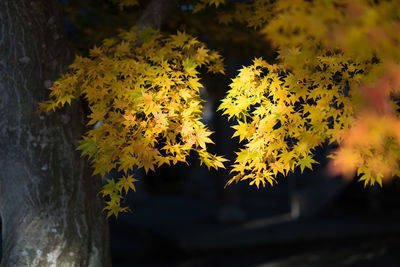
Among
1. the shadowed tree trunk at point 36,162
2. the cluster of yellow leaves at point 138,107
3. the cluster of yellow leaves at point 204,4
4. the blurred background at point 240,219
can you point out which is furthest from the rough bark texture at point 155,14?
the blurred background at point 240,219

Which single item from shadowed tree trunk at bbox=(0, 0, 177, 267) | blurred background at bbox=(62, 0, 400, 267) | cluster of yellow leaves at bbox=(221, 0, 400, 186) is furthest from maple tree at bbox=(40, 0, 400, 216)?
blurred background at bbox=(62, 0, 400, 267)

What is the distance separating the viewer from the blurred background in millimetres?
6590

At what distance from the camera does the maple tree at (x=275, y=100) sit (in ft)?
9.21

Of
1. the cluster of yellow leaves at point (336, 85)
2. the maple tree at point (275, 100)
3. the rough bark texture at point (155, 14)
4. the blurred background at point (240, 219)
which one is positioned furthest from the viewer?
the blurred background at point (240, 219)

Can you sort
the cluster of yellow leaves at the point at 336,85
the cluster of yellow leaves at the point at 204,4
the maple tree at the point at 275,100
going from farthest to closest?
the cluster of yellow leaves at the point at 204,4 < the maple tree at the point at 275,100 < the cluster of yellow leaves at the point at 336,85

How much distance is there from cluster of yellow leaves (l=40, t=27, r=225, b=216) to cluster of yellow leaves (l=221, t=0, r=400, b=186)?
0.37 metres

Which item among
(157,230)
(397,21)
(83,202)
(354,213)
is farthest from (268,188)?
(397,21)

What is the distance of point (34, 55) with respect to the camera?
4125mm

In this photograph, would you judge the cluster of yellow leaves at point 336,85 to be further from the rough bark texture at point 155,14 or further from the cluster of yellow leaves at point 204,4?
the rough bark texture at point 155,14

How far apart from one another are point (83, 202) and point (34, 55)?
145 centimetres

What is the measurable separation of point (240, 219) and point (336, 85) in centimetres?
748

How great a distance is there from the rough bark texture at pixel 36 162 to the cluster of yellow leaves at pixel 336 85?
5.32ft

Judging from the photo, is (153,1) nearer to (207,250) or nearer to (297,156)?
(297,156)

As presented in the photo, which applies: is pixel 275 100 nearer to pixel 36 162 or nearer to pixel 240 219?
pixel 36 162
